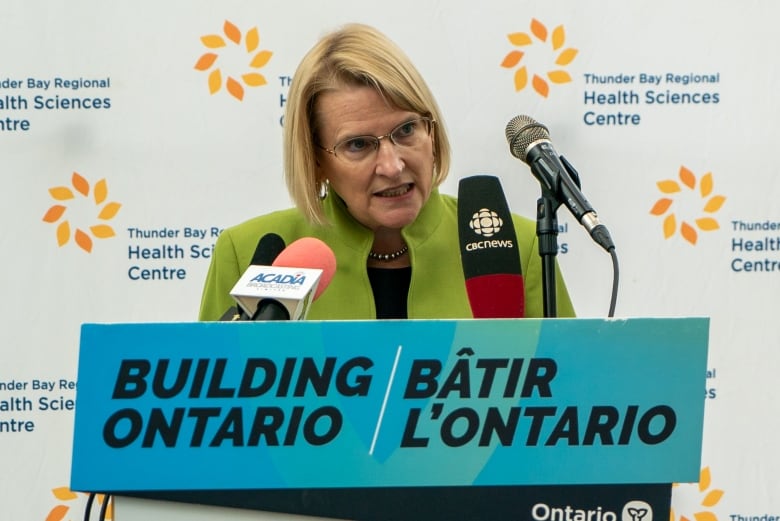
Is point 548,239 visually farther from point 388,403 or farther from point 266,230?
point 266,230

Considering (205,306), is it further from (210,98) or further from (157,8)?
(157,8)

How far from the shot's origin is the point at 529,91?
267 centimetres

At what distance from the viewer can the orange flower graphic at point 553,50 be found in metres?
2.66

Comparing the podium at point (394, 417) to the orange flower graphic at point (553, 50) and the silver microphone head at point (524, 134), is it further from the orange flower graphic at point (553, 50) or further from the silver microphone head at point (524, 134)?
the orange flower graphic at point (553, 50)

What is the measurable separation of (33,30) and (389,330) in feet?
6.55

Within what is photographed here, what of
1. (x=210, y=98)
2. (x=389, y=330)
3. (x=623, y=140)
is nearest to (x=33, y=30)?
(x=210, y=98)

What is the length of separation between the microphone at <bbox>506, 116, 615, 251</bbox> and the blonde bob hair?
0.41 m

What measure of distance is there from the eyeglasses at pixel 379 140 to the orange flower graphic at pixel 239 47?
0.89 meters

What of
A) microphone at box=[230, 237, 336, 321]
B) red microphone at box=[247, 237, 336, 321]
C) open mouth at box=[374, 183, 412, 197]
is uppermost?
open mouth at box=[374, 183, 412, 197]

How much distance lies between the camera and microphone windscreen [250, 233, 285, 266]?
4.76ft

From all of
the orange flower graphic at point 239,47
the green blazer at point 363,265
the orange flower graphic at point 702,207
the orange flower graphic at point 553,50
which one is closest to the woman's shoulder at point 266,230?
the green blazer at point 363,265

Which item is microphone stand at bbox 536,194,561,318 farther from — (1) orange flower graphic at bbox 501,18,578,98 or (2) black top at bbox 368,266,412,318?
(1) orange flower graphic at bbox 501,18,578,98

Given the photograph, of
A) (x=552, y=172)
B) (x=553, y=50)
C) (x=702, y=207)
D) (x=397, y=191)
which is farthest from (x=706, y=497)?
(x=552, y=172)

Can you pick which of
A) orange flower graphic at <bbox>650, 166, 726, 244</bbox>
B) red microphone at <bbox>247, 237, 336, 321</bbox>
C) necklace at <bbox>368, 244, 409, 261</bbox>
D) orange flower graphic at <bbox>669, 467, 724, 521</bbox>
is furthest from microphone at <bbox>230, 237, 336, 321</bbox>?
orange flower graphic at <bbox>669, 467, 724, 521</bbox>
